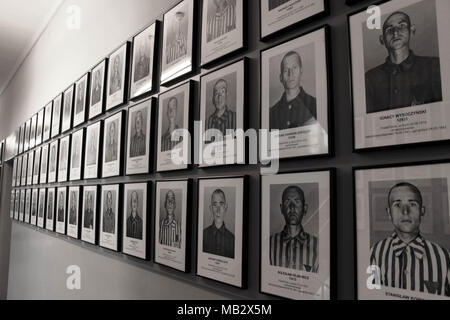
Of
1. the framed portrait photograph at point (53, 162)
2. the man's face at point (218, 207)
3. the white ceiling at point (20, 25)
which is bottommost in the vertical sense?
the man's face at point (218, 207)

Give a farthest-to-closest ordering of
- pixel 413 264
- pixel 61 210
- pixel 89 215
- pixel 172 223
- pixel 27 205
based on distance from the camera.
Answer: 1. pixel 27 205
2. pixel 61 210
3. pixel 89 215
4. pixel 172 223
5. pixel 413 264

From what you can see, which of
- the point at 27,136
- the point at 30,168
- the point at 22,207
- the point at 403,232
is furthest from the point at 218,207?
the point at 27,136

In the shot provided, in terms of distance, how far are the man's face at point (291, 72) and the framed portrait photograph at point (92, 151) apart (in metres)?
1.20

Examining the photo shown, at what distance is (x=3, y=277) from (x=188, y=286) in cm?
434

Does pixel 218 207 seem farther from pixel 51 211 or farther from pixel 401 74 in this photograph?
pixel 51 211

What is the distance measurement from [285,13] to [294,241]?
54 centimetres

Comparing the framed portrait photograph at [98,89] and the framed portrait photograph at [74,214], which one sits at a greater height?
the framed portrait photograph at [98,89]

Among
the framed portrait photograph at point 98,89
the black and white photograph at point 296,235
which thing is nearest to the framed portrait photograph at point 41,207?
the framed portrait photograph at point 98,89

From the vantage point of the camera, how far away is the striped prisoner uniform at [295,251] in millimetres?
724

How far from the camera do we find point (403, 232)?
1.94ft

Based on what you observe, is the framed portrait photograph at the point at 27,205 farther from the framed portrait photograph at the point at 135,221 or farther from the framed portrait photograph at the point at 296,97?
the framed portrait photograph at the point at 296,97

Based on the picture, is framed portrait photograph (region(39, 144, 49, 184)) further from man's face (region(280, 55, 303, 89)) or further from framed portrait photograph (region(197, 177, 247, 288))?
man's face (region(280, 55, 303, 89))

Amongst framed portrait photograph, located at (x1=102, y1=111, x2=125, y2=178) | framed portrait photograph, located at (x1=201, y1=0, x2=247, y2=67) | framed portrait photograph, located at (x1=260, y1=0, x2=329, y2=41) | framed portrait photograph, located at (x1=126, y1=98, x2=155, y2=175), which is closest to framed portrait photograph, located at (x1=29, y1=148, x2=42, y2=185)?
framed portrait photograph, located at (x1=102, y1=111, x2=125, y2=178)

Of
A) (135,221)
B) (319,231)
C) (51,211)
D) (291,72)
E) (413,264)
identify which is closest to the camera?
(413,264)
